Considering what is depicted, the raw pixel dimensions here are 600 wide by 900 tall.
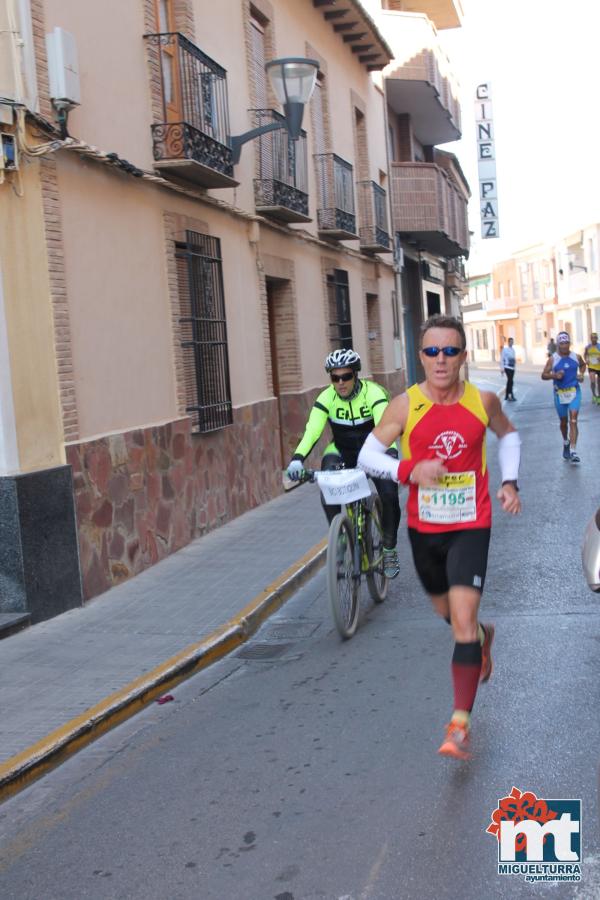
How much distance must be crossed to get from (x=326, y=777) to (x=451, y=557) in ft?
3.40

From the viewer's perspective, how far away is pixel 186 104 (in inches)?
410

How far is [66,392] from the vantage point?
8023 mm

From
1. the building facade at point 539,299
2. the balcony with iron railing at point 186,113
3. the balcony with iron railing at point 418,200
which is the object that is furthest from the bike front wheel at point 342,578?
the building facade at point 539,299

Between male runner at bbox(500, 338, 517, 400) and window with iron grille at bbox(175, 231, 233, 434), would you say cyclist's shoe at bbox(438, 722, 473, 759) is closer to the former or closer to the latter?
window with iron grille at bbox(175, 231, 233, 434)

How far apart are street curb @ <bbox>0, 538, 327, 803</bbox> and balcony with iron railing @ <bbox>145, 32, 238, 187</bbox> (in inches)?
169

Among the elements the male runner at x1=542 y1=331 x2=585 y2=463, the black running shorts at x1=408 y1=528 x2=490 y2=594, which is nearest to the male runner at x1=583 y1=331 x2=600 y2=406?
the male runner at x1=542 y1=331 x2=585 y2=463

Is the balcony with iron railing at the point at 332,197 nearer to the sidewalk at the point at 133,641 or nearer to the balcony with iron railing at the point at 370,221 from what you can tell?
the balcony with iron railing at the point at 370,221

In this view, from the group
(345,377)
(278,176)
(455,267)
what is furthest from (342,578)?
(455,267)

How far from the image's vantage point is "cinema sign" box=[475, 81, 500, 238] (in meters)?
32.6

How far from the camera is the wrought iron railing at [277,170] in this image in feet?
44.0

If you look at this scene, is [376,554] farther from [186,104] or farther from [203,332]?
[186,104]

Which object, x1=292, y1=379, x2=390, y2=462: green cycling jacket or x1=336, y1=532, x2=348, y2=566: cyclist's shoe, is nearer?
x1=336, y1=532, x2=348, y2=566: cyclist's shoe

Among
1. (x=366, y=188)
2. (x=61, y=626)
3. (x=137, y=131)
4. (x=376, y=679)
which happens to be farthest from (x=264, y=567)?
(x=366, y=188)

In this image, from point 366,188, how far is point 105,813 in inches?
660
